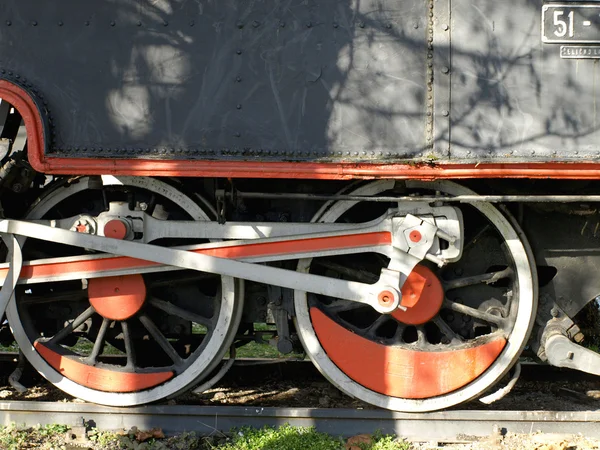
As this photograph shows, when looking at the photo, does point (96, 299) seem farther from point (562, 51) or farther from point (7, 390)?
point (562, 51)

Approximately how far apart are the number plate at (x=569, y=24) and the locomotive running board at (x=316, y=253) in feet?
4.16

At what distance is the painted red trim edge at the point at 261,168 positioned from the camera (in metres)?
4.21

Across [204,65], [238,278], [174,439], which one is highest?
[204,65]

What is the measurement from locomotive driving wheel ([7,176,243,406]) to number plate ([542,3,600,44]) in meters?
2.27

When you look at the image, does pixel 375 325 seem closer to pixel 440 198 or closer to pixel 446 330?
pixel 446 330

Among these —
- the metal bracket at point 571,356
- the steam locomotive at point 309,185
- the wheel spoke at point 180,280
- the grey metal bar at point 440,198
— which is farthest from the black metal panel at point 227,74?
the metal bracket at point 571,356

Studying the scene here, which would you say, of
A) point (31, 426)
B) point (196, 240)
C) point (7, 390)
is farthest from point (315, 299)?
point (7, 390)

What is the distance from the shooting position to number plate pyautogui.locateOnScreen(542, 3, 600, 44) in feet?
13.9

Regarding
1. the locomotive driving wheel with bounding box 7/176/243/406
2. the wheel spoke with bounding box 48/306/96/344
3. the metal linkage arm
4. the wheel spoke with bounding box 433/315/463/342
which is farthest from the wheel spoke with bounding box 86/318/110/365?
the wheel spoke with bounding box 433/315/463/342

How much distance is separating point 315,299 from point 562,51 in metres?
2.08

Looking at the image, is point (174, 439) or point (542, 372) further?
point (542, 372)

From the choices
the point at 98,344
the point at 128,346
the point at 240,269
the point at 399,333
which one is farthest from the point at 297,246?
the point at 98,344

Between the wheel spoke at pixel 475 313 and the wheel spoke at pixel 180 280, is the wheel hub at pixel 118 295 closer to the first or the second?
the wheel spoke at pixel 180 280

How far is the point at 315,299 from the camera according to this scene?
4938mm
